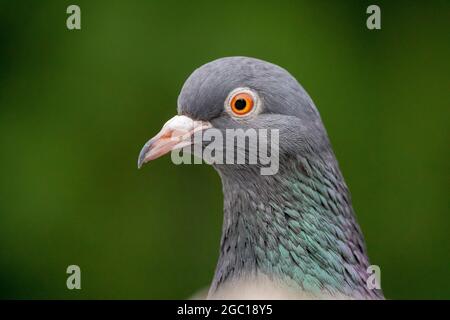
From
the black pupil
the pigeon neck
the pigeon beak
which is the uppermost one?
the black pupil

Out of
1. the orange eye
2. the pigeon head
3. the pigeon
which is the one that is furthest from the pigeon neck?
the orange eye

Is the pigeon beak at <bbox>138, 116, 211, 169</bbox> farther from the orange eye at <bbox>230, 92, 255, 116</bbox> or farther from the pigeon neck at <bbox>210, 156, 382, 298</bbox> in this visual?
the pigeon neck at <bbox>210, 156, 382, 298</bbox>

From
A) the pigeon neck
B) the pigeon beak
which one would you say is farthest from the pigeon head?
the pigeon neck

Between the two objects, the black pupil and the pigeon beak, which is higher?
the black pupil

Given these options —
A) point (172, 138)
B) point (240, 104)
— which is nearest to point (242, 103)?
point (240, 104)

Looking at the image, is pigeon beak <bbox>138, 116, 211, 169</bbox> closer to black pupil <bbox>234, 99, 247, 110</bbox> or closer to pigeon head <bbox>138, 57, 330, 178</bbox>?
pigeon head <bbox>138, 57, 330, 178</bbox>

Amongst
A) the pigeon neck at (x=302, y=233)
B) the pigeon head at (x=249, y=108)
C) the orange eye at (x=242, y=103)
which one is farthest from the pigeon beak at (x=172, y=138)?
the pigeon neck at (x=302, y=233)
